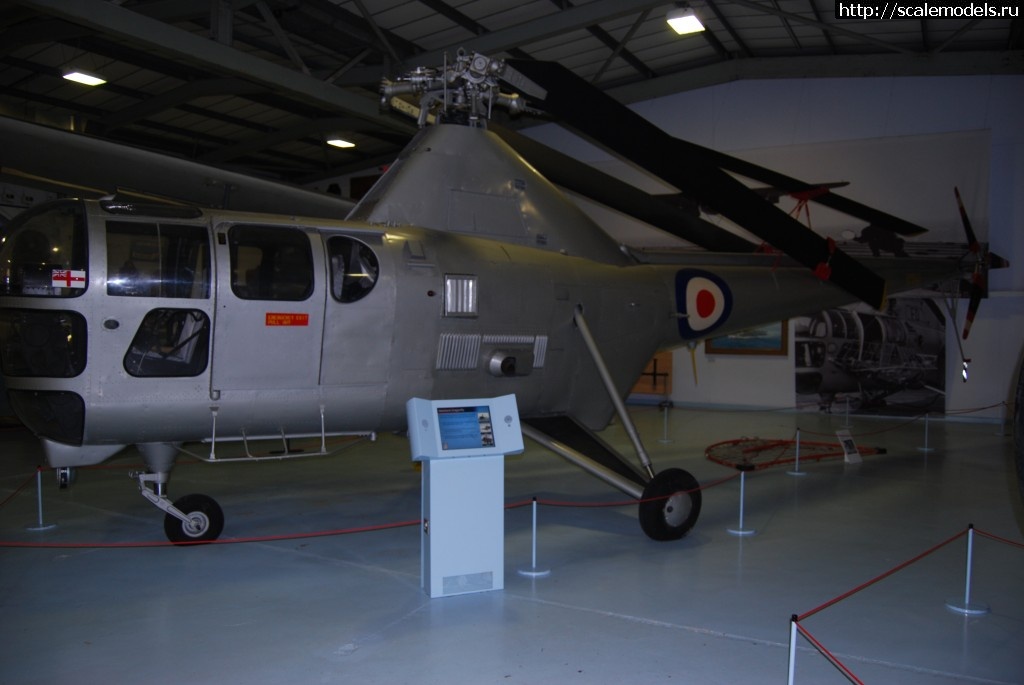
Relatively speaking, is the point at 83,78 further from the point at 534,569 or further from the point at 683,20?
the point at 534,569

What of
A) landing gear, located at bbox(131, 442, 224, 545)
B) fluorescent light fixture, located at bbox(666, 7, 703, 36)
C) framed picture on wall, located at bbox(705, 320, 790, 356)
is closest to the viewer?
landing gear, located at bbox(131, 442, 224, 545)

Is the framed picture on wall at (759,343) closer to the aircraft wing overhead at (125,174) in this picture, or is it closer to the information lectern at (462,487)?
the aircraft wing overhead at (125,174)

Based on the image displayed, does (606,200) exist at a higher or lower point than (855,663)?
higher

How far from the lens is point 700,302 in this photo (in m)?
8.88

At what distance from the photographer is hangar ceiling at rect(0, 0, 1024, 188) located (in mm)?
11734

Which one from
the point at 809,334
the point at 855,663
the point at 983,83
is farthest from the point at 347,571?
the point at 983,83

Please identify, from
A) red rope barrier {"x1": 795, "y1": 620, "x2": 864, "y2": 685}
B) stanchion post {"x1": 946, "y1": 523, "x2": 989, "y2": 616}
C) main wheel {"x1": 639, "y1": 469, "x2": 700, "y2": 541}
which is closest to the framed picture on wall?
main wheel {"x1": 639, "y1": 469, "x2": 700, "y2": 541}

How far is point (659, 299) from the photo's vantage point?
8.47m

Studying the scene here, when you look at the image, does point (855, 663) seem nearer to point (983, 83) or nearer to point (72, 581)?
point (72, 581)

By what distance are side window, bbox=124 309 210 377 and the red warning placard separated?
0.43 metres

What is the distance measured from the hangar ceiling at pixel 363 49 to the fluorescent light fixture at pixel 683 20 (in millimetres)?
257

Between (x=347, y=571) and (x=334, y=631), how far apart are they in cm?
120

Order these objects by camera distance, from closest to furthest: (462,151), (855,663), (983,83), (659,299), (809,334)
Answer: (855,663), (462,151), (659,299), (983,83), (809,334)

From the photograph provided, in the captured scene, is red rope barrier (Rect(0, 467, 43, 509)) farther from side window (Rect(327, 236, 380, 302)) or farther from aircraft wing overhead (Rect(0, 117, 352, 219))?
side window (Rect(327, 236, 380, 302))
